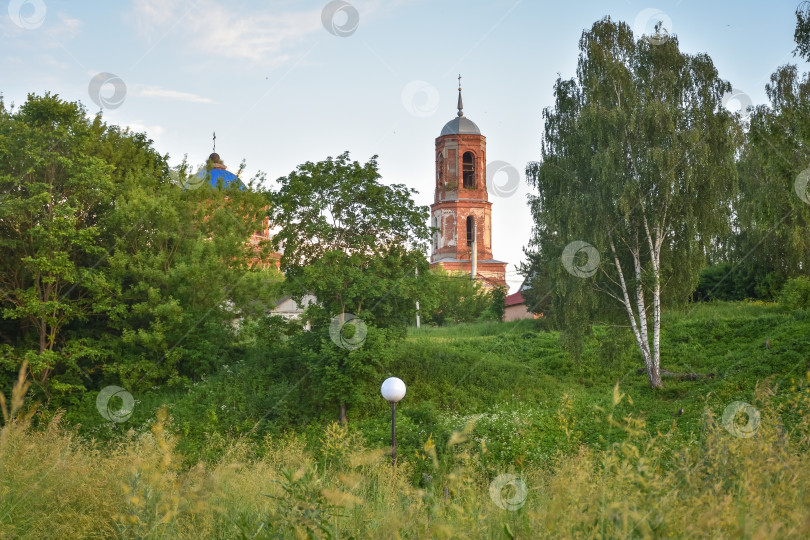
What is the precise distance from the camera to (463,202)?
5081 centimetres

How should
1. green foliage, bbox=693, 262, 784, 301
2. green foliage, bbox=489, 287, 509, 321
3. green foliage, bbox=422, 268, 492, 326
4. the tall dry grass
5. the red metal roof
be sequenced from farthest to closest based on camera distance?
green foliage, bbox=422, 268, 492, 326 → the red metal roof → green foliage, bbox=489, 287, 509, 321 → green foliage, bbox=693, 262, 784, 301 → the tall dry grass

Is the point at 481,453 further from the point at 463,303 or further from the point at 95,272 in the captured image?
the point at 463,303

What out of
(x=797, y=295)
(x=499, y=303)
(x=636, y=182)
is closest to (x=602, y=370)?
(x=636, y=182)

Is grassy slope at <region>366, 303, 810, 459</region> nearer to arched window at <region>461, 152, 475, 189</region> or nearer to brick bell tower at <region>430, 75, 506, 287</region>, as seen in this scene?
brick bell tower at <region>430, 75, 506, 287</region>

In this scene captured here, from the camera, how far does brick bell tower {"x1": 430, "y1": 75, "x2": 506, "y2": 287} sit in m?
50.7

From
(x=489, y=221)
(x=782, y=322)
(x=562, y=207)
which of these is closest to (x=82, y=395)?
(x=562, y=207)

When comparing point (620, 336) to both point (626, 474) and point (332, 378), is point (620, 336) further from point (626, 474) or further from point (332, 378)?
point (626, 474)

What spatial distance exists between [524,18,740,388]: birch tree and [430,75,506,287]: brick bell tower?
104 ft

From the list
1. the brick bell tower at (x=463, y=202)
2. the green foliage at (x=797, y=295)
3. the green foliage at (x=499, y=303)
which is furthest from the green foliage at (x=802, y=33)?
the brick bell tower at (x=463, y=202)

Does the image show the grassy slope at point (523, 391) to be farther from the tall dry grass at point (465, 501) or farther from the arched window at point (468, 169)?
the arched window at point (468, 169)

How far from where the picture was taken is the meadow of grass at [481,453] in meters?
3.63

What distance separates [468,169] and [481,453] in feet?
131

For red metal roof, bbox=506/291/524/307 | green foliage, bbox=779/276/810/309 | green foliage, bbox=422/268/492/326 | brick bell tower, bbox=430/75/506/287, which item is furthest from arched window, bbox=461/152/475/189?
green foliage, bbox=779/276/810/309

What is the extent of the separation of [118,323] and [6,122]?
6.76 metres
